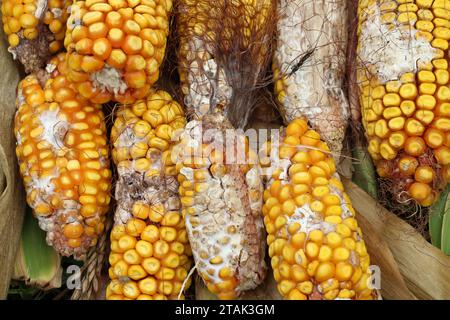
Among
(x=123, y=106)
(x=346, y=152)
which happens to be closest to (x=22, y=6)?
(x=123, y=106)

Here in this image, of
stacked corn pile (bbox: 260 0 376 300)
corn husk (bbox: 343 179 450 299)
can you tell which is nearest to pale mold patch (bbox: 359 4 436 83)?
stacked corn pile (bbox: 260 0 376 300)

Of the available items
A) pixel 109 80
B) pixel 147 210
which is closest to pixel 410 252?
pixel 147 210

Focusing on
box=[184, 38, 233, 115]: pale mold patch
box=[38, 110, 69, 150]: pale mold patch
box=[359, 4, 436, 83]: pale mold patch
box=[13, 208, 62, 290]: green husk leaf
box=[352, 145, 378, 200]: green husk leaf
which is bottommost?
box=[13, 208, 62, 290]: green husk leaf

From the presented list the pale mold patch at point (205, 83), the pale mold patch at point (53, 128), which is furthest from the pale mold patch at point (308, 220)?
the pale mold patch at point (53, 128)

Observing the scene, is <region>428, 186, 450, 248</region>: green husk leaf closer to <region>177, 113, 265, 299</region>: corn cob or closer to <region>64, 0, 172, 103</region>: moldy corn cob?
<region>177, 113, 265, 299</region>: corn cob

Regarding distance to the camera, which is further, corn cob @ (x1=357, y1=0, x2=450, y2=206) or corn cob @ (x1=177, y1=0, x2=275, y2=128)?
corn cob @ (x1=177, y1=0, x2=275, y2=128)

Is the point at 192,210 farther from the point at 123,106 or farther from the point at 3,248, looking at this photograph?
the point at 3,248
